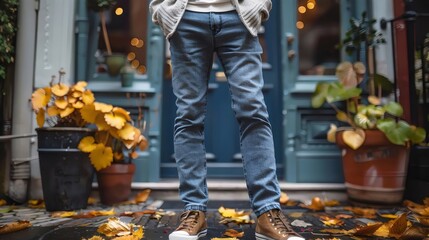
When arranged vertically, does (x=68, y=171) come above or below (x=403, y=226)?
above

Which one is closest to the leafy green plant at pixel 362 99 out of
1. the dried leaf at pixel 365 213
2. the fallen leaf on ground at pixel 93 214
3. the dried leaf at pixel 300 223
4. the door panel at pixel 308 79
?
the door panel at pixel 308 79

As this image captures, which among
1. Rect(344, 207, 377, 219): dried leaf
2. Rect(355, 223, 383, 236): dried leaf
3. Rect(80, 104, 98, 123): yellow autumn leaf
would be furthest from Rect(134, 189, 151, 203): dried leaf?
Rect(355, 223, 383, 236): dried leaf

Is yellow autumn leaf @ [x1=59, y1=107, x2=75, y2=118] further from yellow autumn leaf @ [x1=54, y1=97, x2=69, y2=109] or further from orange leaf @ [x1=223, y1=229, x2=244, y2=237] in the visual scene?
orange leaf @ [x1=223, y1=229, x2=244, y2=237]

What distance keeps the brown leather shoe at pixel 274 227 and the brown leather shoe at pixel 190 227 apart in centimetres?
25

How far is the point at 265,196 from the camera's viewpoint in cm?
154

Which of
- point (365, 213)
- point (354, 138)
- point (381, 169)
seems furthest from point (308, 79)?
Result: point (365, 213)

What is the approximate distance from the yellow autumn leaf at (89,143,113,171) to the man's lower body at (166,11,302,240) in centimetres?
97

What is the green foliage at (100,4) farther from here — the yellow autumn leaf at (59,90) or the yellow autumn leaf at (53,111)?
the yellow autumn leaf at (53,111)

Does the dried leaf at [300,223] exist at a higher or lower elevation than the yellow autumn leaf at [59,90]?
lower

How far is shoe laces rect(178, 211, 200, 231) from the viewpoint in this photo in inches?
60.6

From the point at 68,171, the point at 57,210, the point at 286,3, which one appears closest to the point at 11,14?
the point at 68,171

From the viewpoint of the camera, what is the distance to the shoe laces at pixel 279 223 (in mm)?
1470

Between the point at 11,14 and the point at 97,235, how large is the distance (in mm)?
1928

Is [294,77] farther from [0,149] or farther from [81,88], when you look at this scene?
[0,149]
